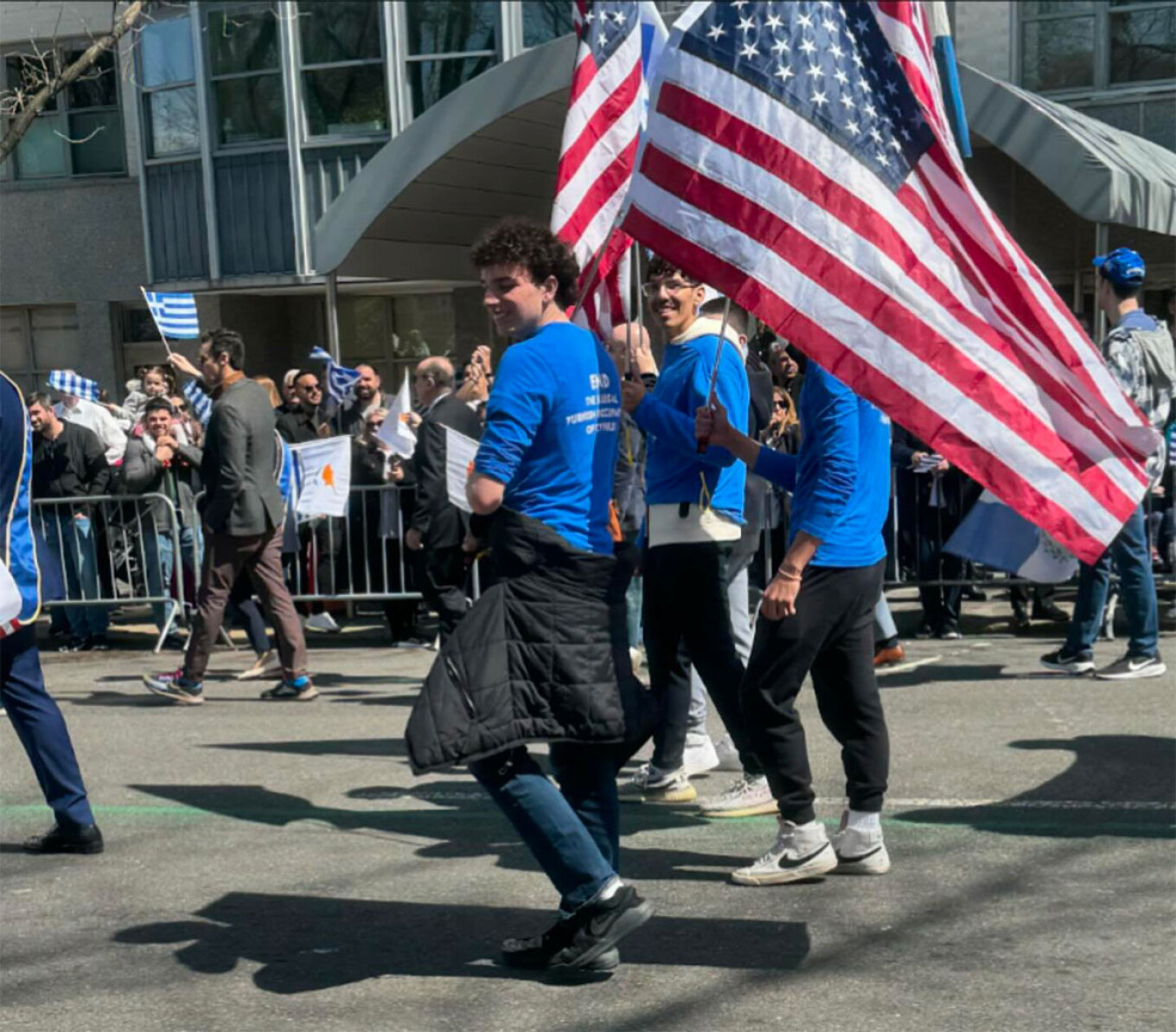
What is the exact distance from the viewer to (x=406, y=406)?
11.8 metres

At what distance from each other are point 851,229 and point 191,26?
1887 cm

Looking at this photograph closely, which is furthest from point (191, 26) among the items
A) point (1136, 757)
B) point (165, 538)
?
point (1136, 757)

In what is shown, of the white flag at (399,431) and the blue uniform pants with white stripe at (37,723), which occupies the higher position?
the white flag at (399,431)

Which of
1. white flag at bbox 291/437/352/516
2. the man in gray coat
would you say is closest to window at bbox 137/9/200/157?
white flag at bbox 291/437/352/516

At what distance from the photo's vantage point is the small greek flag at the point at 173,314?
12.9m

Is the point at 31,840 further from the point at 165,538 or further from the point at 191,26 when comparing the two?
the point at 191,26

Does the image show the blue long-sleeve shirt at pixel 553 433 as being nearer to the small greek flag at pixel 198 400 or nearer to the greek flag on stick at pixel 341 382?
the greek flag on stick at pixel 341 382

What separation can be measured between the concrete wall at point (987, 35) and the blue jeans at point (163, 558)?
10.6 metres

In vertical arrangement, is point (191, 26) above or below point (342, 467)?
above

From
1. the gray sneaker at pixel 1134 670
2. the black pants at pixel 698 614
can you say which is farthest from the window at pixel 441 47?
the black pants at pixel 698 614

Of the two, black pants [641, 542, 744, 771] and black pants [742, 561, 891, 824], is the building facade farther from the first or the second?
black pants [742, 561, 891, 824]

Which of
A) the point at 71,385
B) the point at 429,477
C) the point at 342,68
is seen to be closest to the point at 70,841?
the point at 429,477

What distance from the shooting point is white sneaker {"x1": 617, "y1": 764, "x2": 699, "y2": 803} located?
22.6 ft

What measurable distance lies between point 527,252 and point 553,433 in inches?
20.2
